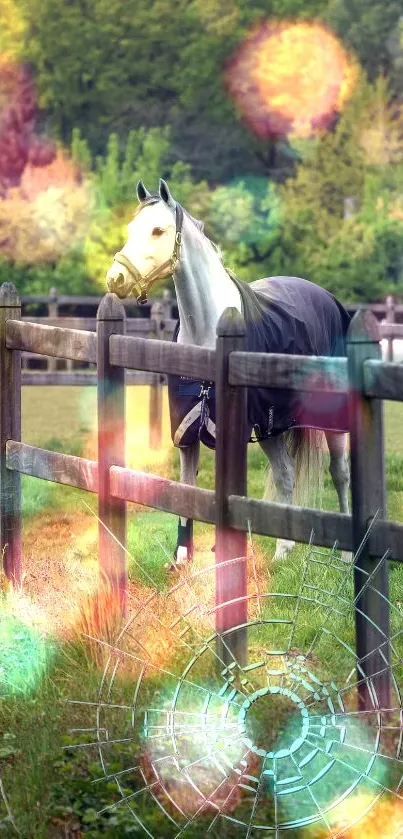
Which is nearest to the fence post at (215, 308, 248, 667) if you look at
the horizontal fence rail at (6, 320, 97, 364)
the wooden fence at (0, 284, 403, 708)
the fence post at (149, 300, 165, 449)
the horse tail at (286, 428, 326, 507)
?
the wooden fence at (0, 284, 403, 708)

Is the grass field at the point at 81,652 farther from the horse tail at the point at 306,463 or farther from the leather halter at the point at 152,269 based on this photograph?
the leather halter at the point at 152,269

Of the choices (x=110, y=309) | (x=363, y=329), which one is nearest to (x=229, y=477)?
(x=363, y=329)

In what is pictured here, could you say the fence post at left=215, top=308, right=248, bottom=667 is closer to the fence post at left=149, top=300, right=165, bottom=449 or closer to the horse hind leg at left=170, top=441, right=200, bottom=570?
the horse hind leg at left=170, top=441, right=200, bottom=570

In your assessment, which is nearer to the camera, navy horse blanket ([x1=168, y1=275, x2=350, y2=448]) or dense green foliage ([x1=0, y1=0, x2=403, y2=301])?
navy horse blanket ([x1=168, y1=275, x2=350, y2=448])

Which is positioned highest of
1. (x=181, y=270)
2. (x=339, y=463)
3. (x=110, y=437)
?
(x=181, y=270)

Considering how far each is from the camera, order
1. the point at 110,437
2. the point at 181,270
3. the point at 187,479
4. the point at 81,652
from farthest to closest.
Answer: the point at 187,479, the point at 181,270, the point at 110,437, the point at 81,652

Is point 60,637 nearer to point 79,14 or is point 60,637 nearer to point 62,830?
point 62,830

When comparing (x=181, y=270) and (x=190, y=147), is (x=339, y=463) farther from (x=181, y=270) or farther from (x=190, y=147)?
(x=190, y=147)

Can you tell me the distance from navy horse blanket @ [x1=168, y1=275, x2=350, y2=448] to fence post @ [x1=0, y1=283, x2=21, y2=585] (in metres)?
0.82

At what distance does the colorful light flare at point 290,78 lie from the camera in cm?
4097

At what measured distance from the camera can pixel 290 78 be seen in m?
44.6

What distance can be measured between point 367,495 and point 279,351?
3153 millimetres

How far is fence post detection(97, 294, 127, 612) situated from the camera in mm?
5938
